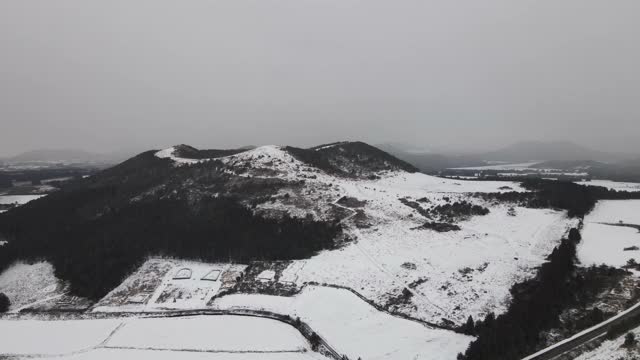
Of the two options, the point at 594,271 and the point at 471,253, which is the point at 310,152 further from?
the point at 594,271

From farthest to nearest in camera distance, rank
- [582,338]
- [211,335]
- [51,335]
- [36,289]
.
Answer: [36,289]
[51,335]
[211,335]
[582,338]

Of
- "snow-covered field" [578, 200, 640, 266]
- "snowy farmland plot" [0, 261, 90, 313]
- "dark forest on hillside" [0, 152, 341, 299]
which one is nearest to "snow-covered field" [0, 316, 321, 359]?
"snowy farmland plot" [0, 261, 90, 313]

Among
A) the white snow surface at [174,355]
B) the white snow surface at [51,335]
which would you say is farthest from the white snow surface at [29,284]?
the white snow surface at [174,355]

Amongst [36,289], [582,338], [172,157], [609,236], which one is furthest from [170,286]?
[609,236]

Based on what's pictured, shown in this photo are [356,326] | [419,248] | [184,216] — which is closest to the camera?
[356,326]

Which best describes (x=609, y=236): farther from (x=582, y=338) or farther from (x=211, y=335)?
(x=211, y=335)
